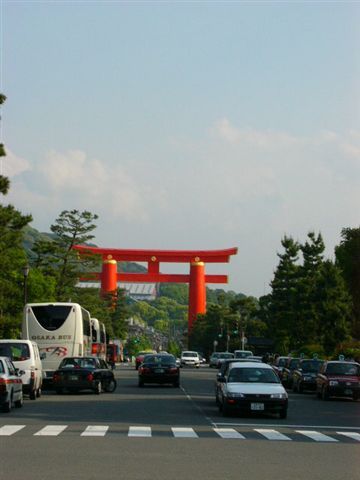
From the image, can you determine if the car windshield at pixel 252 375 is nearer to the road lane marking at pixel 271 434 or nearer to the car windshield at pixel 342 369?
the road lane marking at pixel 271 434

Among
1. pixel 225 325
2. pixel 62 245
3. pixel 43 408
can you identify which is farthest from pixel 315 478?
pixel 225 325

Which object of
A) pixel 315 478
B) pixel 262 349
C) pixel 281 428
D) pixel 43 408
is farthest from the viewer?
pixel 262 349

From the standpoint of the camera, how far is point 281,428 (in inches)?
905

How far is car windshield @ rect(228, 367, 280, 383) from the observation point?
1037 inches

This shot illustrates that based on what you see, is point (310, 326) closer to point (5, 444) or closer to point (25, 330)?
point (25, 330)

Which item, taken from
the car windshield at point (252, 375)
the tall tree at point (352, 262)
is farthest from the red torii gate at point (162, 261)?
the car windshield at point (252, 375)

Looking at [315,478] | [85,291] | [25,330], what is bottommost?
[315,478]

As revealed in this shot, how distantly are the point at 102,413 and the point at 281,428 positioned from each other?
18.6 ft

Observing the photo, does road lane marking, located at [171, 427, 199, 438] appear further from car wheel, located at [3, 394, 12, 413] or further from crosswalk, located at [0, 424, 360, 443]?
car wheel, located at [3, 394, 12, 413]

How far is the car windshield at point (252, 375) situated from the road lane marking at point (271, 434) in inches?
153

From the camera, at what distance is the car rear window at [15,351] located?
3231 cm

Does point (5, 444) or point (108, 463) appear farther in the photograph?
point (5, 444)

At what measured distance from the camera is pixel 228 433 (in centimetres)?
2097

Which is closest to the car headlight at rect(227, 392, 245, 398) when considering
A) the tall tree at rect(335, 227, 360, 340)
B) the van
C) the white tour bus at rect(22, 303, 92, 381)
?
the van
